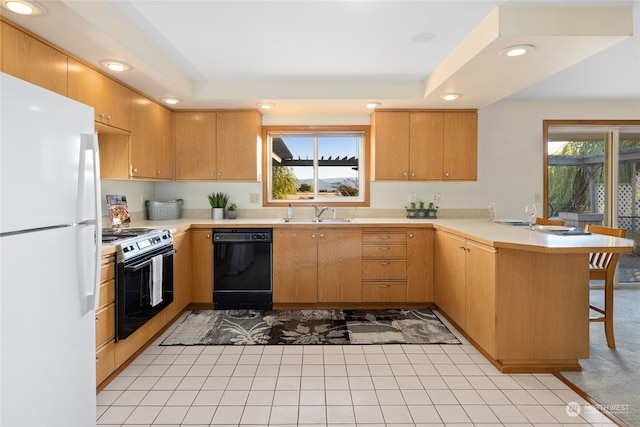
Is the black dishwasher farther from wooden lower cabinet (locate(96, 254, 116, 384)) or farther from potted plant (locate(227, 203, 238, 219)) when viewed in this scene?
wooden lower cabinet (locate(96, 254, 116, 384))

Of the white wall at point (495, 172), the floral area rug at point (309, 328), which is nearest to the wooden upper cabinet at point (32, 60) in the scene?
the floral area rug at point (309, 328)

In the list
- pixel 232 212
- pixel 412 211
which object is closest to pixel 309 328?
pixel 232 212

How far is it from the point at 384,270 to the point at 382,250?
0.68 feet

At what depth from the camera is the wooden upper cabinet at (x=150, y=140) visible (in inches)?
130

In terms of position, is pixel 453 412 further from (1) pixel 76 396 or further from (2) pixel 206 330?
(2) pixel 206 330

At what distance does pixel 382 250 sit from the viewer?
376 centimetres

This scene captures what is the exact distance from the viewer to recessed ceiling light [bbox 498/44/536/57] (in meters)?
2.39

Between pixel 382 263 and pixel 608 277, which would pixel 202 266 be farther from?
pixel 608 277

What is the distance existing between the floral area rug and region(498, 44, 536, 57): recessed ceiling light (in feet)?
7.13

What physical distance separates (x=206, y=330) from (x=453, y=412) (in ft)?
6.86

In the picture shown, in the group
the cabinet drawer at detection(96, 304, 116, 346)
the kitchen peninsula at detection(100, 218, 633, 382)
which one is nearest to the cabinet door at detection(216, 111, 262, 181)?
the cabinet drawer at detection(96, 304, 116, 346)

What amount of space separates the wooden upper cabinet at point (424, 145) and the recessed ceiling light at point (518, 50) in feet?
5.05

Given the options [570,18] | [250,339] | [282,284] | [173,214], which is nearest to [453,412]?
[250,339]

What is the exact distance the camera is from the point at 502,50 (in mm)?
2459
